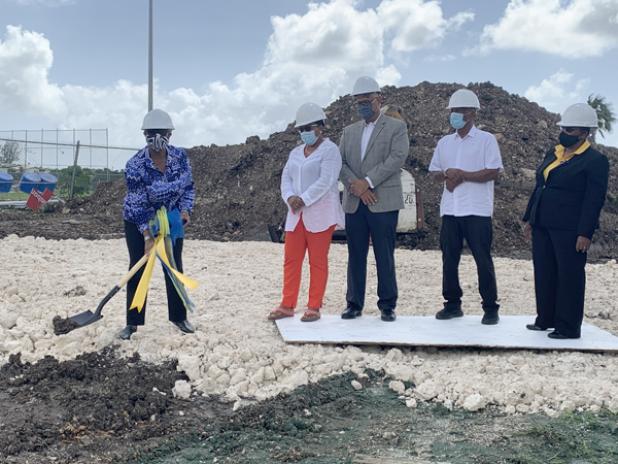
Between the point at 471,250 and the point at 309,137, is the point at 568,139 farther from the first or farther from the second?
the point at 309,137

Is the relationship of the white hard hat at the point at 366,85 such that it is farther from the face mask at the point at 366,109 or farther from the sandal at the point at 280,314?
the sandal at the point at 280,314

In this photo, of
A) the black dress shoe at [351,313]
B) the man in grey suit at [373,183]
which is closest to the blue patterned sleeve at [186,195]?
the man in grey suit at [373,183]

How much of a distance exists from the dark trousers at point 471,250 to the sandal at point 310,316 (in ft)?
4.21

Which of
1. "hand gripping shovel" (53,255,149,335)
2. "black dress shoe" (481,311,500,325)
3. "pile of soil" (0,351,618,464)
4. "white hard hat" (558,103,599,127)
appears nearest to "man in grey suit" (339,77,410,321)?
"black dress shoe" (481,311,500,325)

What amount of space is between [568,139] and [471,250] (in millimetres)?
1280

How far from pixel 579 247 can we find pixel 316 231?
7.37 ft

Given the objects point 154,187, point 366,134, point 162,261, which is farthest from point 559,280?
point 154,187

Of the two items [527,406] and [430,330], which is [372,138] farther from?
[527,406]

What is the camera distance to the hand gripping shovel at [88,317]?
20.1 ft

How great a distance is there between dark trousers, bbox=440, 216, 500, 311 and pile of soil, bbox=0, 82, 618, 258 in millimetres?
7568

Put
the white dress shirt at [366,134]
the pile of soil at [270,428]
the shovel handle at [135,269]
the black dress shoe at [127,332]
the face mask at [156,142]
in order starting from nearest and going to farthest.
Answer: the pile of soil at [270,428] → the face mask at [156,142] → the shovel handle at [135,269] → the black dress shoe at [127,332] → the white dress shirt at [366,134]

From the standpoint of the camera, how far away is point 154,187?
605 centimetres

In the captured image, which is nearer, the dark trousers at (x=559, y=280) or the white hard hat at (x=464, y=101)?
the dark trousers at (x=559, y=280)

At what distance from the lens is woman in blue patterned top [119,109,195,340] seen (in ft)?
19.8
